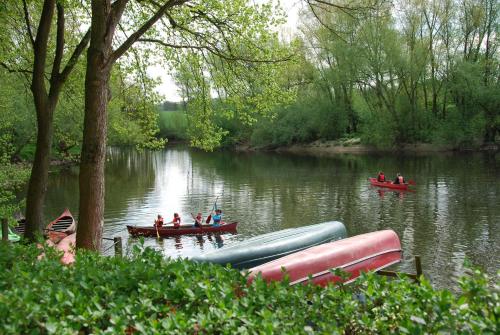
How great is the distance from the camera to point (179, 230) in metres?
23.0

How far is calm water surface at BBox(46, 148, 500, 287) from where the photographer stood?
19391mm

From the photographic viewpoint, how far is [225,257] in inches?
490

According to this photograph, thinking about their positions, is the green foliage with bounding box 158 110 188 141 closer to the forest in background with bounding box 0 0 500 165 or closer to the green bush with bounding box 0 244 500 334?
the forest in background with bounding box 0 0 500 165

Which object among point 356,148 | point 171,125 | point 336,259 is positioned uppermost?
point 171,125

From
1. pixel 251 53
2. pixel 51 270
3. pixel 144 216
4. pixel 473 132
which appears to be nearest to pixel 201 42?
pixel 251 53

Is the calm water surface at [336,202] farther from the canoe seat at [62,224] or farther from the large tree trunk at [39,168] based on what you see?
the large tree trunk at [39,168]

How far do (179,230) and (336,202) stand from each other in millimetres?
10246

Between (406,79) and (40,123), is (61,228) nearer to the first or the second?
(40,123)

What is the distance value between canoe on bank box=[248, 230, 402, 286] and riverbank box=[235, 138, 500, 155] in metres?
46.9

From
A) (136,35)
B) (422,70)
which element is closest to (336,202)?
(136,35)

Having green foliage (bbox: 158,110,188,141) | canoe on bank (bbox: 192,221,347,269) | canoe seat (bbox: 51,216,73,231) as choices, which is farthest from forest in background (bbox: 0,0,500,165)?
green foliage (bbox: 158,110,188,141)

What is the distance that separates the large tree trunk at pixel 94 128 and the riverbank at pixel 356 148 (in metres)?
54.5

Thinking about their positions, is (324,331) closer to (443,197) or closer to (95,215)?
(95,215)

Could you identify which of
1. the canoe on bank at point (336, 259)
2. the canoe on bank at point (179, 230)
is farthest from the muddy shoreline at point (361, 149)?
the canoe on bank at point (336, 259)
